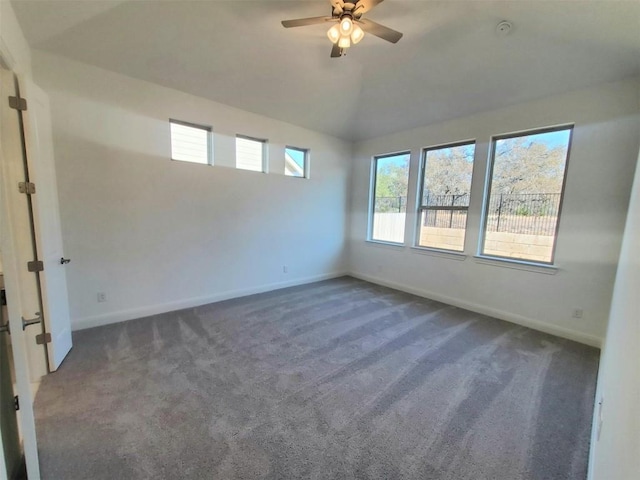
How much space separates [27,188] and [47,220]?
1.01 feet

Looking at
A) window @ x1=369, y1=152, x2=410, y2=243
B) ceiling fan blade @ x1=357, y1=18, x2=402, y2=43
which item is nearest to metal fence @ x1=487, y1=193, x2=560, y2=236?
window @ x1=369, y1=152, x2=410, y2=243

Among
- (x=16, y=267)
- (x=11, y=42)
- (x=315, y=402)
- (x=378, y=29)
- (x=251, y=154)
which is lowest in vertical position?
(x=315, y=402)

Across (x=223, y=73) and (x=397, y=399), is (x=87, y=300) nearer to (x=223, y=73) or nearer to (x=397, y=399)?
(x=223, y=73)

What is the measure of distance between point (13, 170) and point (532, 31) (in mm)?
4708

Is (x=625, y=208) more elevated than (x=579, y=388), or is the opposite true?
(x=625, y=208)

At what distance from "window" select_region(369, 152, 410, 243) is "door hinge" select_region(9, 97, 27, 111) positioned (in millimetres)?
4698

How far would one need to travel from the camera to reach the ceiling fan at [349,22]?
2105 mm

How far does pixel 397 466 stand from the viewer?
1.52 metres

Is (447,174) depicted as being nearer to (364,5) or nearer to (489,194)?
(489,194)

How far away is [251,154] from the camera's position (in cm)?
425

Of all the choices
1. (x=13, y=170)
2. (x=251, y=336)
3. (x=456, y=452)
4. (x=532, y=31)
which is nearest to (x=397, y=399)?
(x=456, y=452)

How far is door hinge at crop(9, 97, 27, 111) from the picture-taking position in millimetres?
1977

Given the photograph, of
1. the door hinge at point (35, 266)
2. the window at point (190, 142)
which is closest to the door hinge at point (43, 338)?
the door hinge at point (35, 266)

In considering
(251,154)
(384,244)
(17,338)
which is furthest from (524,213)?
(17,338)
